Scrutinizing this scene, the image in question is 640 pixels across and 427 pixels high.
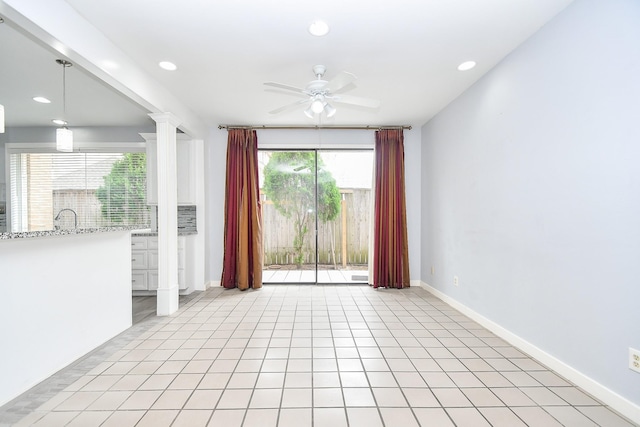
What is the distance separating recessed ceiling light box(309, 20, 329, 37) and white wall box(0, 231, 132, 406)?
2412 mm

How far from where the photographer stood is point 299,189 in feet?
16.5

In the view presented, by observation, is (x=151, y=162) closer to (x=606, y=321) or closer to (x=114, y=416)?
(x=114, y=416)

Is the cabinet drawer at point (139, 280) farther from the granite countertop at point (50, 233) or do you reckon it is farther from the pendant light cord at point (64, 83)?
the pendant light cord at point (64, 83)

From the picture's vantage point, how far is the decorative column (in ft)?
11.0

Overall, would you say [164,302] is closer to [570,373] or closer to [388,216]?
[388,216]

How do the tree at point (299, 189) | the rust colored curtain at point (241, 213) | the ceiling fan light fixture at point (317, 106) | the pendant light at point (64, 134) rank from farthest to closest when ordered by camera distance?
the tree at point (299, 189)
the rust colored curtain at point (241, 213)
the ceiling fan light fixture at point (317, 106)
the pendant light at point (64, 134)

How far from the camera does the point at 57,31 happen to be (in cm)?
194

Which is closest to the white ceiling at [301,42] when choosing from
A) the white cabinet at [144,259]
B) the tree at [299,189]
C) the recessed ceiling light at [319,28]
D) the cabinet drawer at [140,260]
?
the recessed ceiling light at [319,28]

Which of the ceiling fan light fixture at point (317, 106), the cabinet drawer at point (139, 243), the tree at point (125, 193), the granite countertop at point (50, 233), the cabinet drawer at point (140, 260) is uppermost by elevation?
the ceiling fan light fixture at point (317, 106)

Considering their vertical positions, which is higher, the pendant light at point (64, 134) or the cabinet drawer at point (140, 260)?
the pendant light at point (64, 134)

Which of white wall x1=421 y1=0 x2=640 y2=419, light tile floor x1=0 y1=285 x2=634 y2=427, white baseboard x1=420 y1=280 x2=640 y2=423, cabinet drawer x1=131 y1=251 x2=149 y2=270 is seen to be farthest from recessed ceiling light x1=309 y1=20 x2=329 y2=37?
cabinet drawer x1=131 y1=251 x2=149 y2=270

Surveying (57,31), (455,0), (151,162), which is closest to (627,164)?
(455,0)

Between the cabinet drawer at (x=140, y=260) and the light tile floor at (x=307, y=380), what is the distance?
3.66ft

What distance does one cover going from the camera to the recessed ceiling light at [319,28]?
7.15 ft
